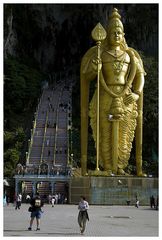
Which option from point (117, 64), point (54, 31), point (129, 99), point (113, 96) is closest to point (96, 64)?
point (117, 64)

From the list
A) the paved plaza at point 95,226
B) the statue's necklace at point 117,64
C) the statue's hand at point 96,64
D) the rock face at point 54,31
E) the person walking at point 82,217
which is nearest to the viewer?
the paved plaza at point 95,226

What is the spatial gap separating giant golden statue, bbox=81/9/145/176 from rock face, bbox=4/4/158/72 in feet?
111

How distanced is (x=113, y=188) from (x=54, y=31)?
45551 millimetres

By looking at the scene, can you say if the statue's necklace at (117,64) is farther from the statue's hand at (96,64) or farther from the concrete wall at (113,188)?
the concrete wall at (113,188)

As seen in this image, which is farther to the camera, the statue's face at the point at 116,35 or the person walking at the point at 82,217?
the statue's face at the point at 116,35

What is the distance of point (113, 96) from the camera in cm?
1769

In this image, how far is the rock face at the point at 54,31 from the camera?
180 ft

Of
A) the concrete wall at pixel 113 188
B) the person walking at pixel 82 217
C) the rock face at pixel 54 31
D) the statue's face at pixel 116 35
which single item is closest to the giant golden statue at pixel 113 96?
the statue's face at pixel 116 35

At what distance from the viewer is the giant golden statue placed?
58.3 feet

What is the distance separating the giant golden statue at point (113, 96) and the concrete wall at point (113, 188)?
923mm

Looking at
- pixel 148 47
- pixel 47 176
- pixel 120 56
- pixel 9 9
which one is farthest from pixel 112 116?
pixel 9 9

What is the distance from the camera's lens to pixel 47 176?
73.3ft

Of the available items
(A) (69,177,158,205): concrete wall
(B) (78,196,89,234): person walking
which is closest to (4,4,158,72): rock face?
(A) (69,177,158,205): concrete wall

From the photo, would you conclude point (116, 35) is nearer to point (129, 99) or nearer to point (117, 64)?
point (117, 64)
